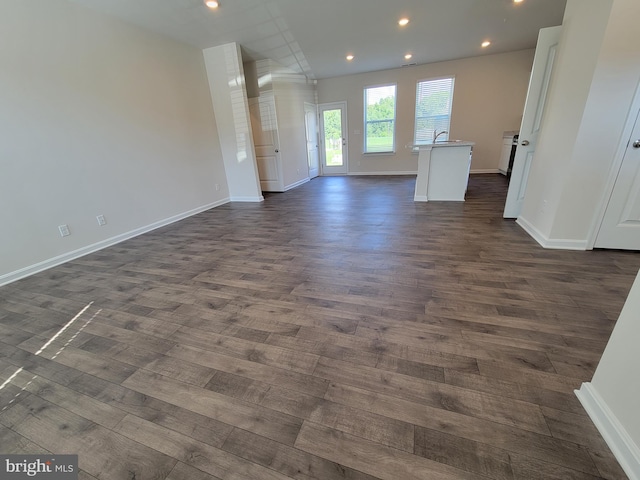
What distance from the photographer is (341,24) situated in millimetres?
4066

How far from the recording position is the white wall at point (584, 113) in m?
2.02

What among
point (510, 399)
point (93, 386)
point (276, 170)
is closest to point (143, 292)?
point (93, 386)

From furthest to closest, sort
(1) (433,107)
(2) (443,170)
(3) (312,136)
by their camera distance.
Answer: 1. (3) (312,136)
2. (1) (433,107)
3. (2) (443,170)

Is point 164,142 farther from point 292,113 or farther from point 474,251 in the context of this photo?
point 474,251

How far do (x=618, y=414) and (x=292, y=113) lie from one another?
6.90 meters

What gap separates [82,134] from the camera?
310cm

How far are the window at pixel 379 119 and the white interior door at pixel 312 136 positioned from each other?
1518mm

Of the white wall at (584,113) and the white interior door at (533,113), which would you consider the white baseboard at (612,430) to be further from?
the white interior door at (533,113)

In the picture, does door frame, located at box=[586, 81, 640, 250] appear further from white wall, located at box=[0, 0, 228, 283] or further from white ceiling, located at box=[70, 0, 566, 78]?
white wall, located at box=[0, 0, 228, 283]

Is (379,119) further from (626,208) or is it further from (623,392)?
(623,392)

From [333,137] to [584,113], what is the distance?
6510mm

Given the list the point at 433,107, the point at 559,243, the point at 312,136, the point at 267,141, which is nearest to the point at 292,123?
the point at 267,141

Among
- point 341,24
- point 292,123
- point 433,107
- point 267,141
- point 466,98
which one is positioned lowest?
point 267,141

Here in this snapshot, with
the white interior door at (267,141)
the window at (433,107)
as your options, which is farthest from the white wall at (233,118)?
the window at (433,107)
